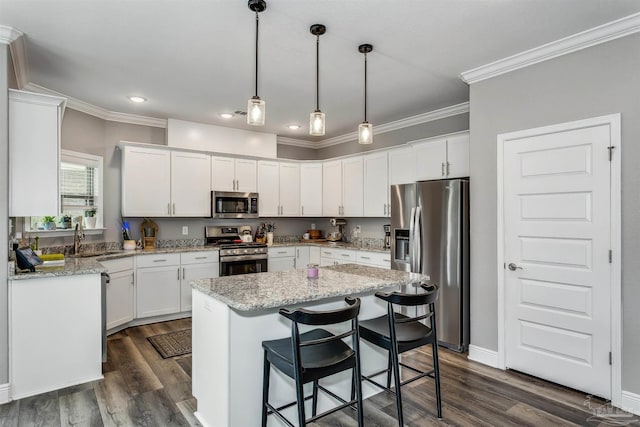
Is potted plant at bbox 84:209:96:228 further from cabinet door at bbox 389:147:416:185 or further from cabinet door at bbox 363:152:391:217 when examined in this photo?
cabinet door at bbox 389:147:416:185

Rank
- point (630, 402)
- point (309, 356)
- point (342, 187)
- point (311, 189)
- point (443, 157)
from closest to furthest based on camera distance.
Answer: point (309, 356) → point (630, 402) → point (443, 157) → point (342, 187) → point (311, 189)

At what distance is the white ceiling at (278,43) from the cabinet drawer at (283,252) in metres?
2.21

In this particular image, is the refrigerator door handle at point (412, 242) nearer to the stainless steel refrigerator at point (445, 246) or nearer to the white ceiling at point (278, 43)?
the stainless steel refrigerator at point (445, 246)

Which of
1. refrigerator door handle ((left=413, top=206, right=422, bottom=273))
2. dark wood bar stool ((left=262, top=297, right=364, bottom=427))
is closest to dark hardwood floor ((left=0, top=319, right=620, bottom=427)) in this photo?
dark wood bar stool ((left=262, top=297, right=364, bottom=427))

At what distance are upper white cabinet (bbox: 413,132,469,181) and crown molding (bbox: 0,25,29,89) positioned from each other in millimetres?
3823

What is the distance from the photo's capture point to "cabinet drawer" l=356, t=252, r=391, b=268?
4.55 m

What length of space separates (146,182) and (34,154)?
1.85 metres

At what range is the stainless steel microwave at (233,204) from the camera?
5.25 metres

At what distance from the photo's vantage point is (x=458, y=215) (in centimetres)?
362

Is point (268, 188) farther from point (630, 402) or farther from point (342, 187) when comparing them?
point (630, 402)

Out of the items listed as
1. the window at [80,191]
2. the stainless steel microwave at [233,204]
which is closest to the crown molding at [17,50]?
the window at [80,191]

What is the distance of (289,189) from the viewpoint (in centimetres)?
599

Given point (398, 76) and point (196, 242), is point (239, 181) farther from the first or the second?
point (398, 76)

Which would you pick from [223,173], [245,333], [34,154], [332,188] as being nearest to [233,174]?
[223,173]
